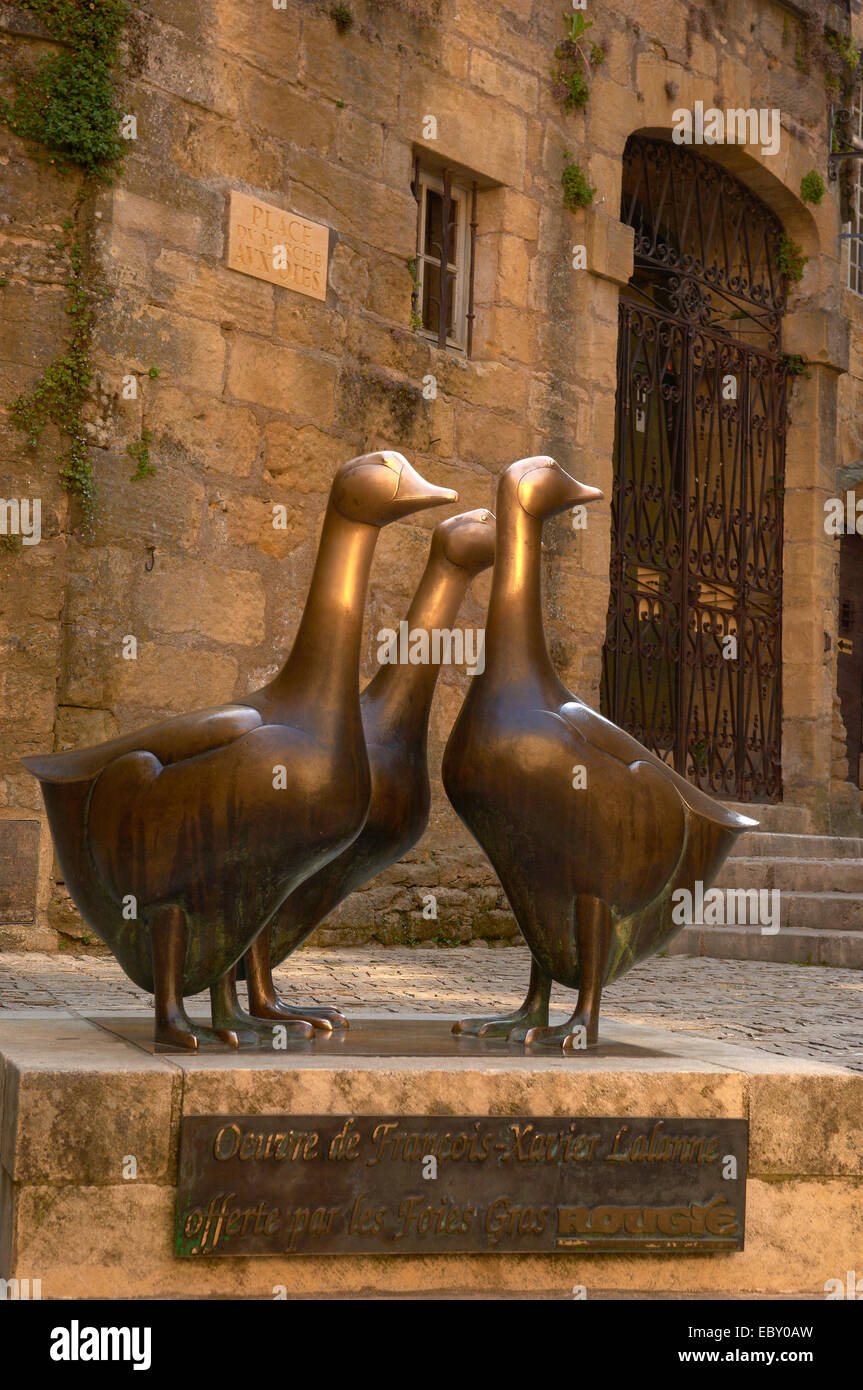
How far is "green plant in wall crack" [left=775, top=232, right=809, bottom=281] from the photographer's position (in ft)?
42.2

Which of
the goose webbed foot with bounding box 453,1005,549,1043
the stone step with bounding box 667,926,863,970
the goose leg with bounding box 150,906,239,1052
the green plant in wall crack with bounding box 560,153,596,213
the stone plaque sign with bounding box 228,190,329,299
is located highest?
the green plant in wall crack with bounding box 560,153,596,213

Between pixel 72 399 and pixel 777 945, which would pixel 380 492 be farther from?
pixel 777 945

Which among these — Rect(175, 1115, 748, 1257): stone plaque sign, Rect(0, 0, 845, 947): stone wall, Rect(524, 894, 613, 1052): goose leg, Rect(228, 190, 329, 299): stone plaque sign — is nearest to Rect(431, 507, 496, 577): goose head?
Rect(524, 894, 613, 1052): goose leg

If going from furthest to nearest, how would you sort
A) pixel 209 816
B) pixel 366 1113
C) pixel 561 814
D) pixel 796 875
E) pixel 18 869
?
pixel 796 875, pixel 18 869, pixel 561 814, pixel 209 816, pixel 366 1113

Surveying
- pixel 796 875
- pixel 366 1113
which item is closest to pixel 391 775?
pixel 366 1113

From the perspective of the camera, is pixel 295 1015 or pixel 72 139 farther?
pixel 72 139

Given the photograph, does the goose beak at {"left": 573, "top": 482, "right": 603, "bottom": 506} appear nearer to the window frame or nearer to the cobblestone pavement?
the cobblestone pavement

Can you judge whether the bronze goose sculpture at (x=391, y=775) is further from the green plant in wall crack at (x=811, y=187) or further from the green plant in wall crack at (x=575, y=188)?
the green plant in wall crack at (x=811, y=187)

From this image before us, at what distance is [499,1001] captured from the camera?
19.1 feet

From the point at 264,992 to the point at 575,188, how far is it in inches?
321

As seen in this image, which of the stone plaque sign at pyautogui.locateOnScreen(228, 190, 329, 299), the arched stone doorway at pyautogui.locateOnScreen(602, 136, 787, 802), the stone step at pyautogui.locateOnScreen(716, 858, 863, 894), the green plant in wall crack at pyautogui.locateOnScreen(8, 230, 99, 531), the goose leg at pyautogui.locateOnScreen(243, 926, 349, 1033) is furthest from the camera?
the arched stone doorway at pyautogui.locateOnScreen(602, 136, 787, 802)

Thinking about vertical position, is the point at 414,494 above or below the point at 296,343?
below

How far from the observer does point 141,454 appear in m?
7.66

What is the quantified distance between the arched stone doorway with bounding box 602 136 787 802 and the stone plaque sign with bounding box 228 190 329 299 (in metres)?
3.24
